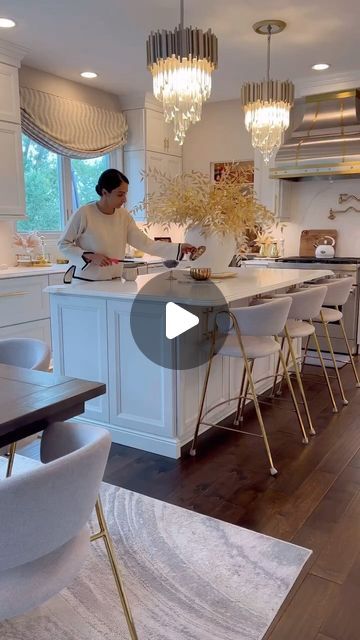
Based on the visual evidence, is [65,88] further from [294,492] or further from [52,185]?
[294,492]

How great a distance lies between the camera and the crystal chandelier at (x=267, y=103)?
3.73m

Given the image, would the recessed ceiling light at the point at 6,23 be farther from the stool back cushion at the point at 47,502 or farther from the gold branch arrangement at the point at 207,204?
the stool back cushion at the point at 47,502

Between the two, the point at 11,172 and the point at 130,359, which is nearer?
the point at 130,359

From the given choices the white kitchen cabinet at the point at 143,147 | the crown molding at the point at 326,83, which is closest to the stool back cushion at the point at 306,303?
the crown molding at the point at 326,83

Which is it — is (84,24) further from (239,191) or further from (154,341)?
(154,341)

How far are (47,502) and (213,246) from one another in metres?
2.30

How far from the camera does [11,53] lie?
4105 millimetres

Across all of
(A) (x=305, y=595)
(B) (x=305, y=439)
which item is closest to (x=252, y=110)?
(B) (x=305, y=439)

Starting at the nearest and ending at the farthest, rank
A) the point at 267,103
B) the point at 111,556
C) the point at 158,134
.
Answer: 1. the point at 111,556
2. the point at 267,103
3. the point at 158,134

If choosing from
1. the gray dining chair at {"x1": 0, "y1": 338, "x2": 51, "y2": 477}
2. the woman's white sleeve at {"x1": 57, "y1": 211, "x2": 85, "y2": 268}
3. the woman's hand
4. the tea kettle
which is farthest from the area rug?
the tea kettle

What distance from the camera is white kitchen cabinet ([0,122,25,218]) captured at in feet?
13.7

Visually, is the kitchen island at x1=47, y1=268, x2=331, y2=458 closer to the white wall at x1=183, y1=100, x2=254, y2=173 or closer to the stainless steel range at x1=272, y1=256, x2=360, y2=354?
the stainless steel range at x1=272, y1=256, x2=360, y2=354

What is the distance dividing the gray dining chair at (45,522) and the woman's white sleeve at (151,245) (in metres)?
2.08
